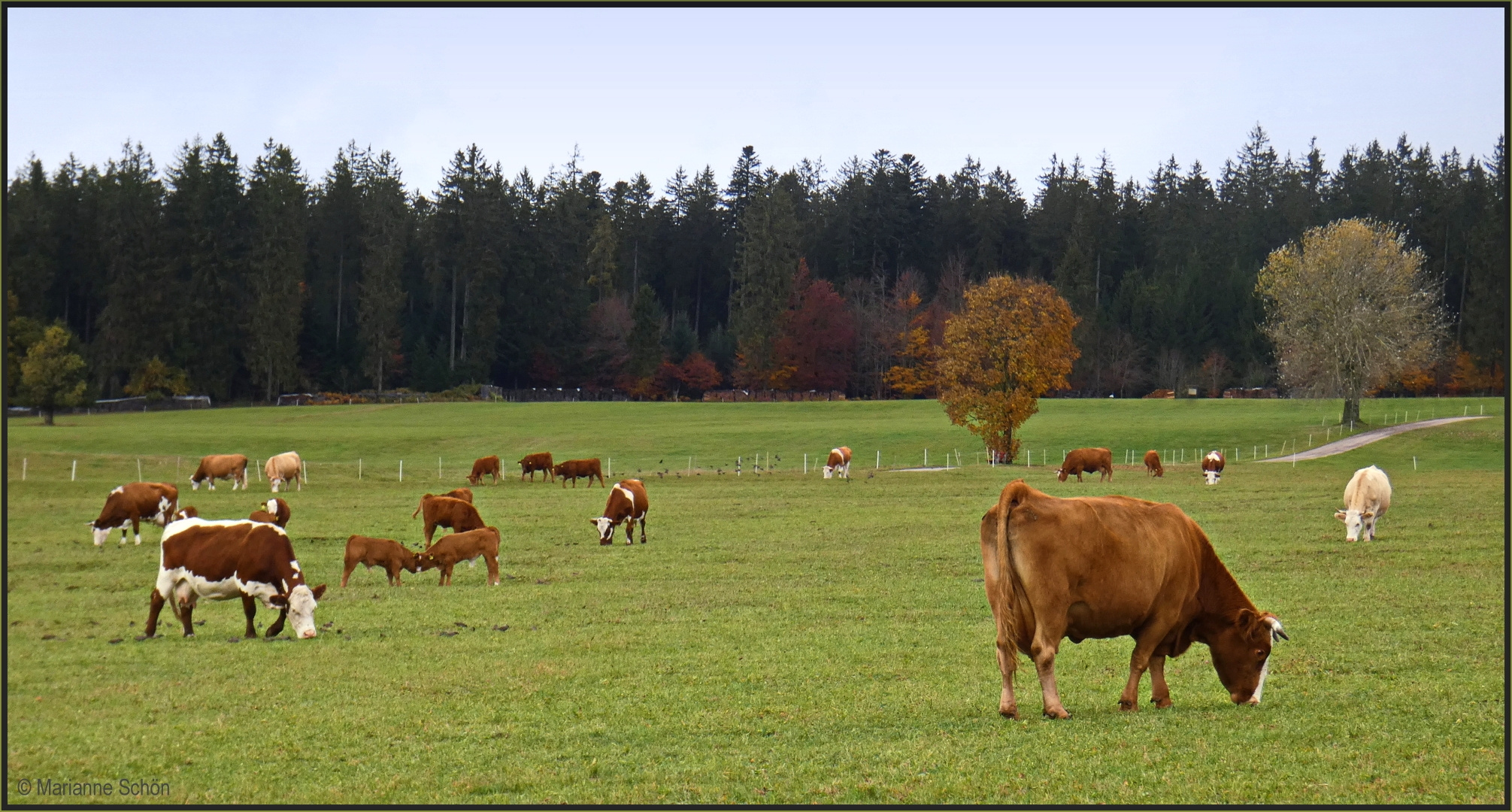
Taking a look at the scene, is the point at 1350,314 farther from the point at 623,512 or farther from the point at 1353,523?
the point at 623,512

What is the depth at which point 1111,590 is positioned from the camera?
9.80 m

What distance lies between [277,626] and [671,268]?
112 m

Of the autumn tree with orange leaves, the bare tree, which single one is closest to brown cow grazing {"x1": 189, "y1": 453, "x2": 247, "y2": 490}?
the autumn tree with orange leaves

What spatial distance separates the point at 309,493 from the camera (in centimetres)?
3812

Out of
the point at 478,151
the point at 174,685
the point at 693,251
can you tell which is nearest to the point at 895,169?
the point at 693,251

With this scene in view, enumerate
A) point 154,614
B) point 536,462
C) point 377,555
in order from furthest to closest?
1. point 536,462
2. point 377,555
3. point 154,614

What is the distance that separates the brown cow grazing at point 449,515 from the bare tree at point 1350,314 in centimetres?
5212

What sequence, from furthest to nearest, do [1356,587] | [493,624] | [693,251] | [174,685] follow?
1. [693,251]
2. [1356,587]
3. [493,624]
4. [174,685]

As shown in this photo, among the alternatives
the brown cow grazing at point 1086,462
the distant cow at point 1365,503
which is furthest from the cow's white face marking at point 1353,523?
the brown cow grazing at point 1086,462

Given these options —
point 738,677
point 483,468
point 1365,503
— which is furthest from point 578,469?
point 738,677

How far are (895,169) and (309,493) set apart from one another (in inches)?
3490

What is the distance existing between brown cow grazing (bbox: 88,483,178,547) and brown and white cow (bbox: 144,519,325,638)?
11364 millimetres

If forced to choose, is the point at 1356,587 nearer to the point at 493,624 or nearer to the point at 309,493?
the point at 493,624

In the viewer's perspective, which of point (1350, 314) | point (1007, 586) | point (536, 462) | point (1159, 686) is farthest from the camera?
point (1350, 314)
